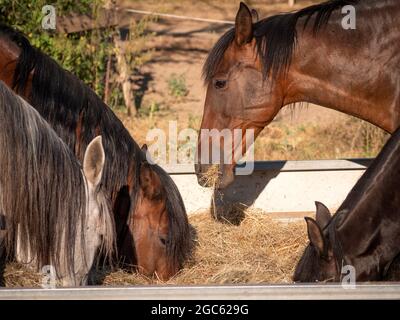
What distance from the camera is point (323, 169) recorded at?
236 inches

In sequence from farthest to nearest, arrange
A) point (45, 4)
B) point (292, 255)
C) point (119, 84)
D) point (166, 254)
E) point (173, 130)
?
point (119, 84), point (173, 130), point (45, 4), point (292, 255), point (166, 254)

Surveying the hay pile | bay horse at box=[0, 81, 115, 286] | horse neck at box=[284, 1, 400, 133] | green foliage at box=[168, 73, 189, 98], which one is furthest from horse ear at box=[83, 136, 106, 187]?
green foliage at box=[168, 73, 189, 98]

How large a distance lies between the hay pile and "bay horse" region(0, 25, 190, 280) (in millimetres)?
131

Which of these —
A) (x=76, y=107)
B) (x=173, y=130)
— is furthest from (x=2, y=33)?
(x=173, y=130)

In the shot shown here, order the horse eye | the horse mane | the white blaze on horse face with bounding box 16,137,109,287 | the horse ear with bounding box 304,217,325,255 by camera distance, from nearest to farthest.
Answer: the horse ear with bounding box 304,217,325,255, the white blaze on horse face with bounding box 16,137,109,287, the horse mane, the horse eye

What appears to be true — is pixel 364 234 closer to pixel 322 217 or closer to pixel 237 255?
pixel 322 217

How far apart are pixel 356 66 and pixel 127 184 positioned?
1556 mm

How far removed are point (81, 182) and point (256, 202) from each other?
100 inches

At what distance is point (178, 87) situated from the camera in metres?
10.7

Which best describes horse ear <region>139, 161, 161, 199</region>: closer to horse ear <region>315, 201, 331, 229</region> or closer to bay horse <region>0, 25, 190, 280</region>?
bay horse <region>0, 25, 190, 280</region>

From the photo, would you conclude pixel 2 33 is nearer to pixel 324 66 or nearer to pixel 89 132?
pixel 89 132

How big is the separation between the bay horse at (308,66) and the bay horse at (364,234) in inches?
53.3

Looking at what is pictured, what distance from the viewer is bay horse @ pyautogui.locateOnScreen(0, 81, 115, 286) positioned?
11.7 feet
